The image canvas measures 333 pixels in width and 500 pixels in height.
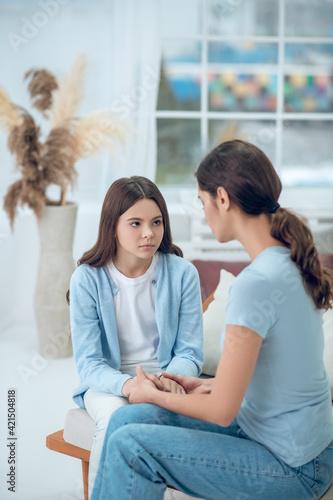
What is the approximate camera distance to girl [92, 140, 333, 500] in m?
1.18

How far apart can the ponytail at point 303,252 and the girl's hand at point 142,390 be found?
421 millimetres

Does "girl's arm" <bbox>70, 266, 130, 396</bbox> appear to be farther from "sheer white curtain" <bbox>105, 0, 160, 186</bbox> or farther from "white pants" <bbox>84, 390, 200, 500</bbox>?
"sheer white curtain" <bbox>105, 0, 160, 186</bbox>

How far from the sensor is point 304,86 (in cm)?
369

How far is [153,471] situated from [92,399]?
46cm

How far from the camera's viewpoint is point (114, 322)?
5.59 feet

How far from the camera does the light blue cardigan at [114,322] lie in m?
1.67

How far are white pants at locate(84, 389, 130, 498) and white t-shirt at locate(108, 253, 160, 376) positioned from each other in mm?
145

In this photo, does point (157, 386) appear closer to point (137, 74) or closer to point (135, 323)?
point (135, 323)

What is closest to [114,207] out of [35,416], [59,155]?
[35,416]

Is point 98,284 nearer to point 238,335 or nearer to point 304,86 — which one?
point 238,335

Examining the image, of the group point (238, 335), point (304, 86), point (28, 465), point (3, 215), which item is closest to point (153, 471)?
point (238, 335)

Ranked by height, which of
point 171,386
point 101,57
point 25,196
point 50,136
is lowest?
point 171,386

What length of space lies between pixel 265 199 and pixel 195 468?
56 cm

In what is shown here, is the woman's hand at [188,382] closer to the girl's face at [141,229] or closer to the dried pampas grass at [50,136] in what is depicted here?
the girl's face at [141,229]
